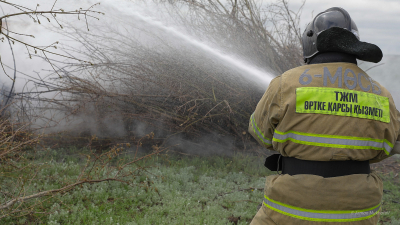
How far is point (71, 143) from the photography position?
5.96 meters

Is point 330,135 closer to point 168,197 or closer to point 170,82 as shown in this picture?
point 168,197

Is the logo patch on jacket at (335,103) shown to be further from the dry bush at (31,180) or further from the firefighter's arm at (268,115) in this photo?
the dry bush at (31,180)

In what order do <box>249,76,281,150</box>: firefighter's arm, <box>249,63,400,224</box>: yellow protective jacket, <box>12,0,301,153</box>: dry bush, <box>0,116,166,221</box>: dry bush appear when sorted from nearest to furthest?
<box>249,63,400,224</box>: yellow protective jacket, <box>249,76,281,150</box>: firefighter's arm, <box>0,116,166,221</box>: dry bush, <box>12,0,301,153</box>: dry bush

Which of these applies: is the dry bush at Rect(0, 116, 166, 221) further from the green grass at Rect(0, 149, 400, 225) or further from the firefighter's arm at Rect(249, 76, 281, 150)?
the firefighter's arm at Rect(249, 76, 281, 150)

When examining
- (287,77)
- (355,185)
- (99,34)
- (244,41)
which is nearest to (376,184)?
(355,185)

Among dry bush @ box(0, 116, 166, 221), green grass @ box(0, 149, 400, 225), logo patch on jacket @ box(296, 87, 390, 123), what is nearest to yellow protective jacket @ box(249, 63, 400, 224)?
logo patch on jacket @ box(296, 87, 390, 123)

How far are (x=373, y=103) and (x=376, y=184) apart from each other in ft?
1.65

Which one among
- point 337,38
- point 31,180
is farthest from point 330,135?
point 31,180

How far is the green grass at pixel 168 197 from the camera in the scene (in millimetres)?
3371

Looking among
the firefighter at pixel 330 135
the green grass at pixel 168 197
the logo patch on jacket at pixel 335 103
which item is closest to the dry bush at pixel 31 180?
the green grass at pixel 168 197

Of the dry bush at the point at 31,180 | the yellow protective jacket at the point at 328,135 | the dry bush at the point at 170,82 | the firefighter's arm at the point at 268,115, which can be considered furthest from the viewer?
the dry bush at the point at 170,82

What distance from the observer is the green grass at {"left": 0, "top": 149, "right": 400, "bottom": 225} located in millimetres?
3371

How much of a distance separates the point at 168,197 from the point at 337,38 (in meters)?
2.78

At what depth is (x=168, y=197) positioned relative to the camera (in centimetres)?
386
